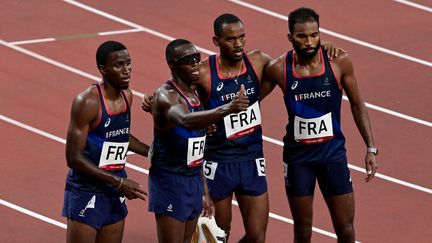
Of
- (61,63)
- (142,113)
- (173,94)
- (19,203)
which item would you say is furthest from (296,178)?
(61,63)

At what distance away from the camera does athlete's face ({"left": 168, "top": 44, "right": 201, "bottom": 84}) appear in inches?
345

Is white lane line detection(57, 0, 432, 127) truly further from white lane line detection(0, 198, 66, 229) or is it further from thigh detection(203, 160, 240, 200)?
thigh detection(203, 160, 240, 200)

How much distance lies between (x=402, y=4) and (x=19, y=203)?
7.55 m

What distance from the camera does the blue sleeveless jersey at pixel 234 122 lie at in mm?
9492

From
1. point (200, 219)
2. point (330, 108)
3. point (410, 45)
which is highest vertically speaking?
point (330, 108)

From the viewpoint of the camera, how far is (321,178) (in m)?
9.73

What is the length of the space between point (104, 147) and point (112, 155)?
0.10 metres

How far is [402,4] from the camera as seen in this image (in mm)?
17172

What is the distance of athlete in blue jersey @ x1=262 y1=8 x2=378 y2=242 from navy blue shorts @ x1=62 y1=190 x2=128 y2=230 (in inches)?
65.5

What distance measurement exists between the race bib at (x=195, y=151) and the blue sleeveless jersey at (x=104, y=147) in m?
0.50

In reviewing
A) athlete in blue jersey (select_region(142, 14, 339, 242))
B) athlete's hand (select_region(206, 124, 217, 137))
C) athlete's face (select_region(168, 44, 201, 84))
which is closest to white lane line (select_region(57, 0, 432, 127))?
athlete in blue jersey (select_region(142, 14, 339, 242))

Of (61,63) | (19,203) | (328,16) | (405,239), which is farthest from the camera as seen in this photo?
(328,16)

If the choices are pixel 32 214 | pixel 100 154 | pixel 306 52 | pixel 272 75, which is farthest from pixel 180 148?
pixel 32 214

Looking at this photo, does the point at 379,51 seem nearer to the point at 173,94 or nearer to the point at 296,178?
the point at 296,178
